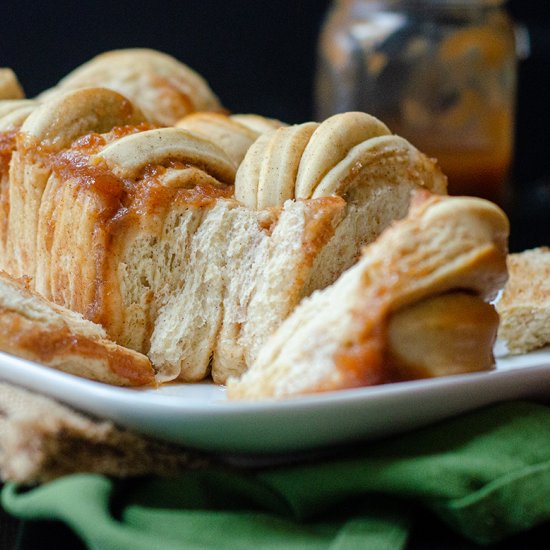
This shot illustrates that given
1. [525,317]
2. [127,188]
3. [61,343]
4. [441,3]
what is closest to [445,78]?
[441,3]

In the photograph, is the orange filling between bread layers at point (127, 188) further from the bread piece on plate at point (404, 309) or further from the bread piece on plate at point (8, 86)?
the bread piece on plate at point (8, 86)

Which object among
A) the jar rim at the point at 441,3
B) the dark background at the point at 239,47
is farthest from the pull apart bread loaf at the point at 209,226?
the dark background at the point at 239,47

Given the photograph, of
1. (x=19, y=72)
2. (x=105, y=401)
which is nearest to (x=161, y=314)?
(x=105, y=401)

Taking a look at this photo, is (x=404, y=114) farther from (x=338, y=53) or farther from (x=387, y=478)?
(x=387, y=478)

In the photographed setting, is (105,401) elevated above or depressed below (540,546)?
above

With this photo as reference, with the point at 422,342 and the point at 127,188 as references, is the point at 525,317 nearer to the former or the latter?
the point at 422,342

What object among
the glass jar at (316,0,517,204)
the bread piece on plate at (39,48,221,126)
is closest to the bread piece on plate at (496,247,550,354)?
the bread piece on plate at (39,48,221,126)
